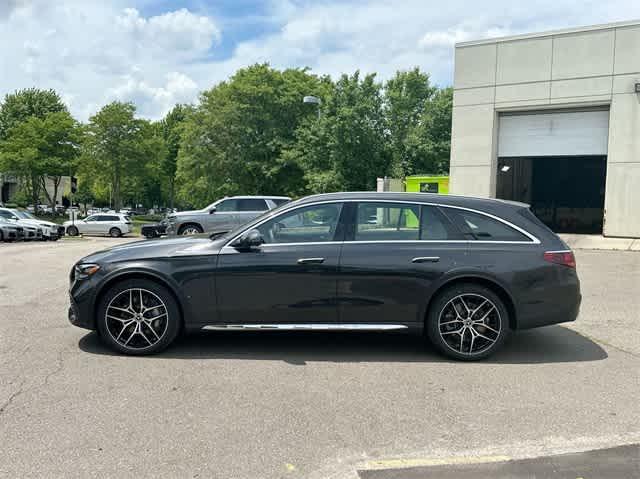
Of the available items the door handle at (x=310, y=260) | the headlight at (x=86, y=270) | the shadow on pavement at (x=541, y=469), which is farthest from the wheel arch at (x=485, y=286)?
the headlight at (x=86, y=270)

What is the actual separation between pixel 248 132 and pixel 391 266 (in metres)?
38.6

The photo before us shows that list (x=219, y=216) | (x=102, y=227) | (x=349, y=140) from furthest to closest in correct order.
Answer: (x=349, y=140) → (x=102, y=227) → (x=219, y=216)

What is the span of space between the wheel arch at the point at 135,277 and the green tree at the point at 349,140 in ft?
96.3

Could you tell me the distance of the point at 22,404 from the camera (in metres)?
4.15

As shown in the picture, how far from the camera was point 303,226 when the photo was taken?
550 centimetres

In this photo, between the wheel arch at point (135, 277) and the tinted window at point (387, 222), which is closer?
the wheel arch at point (135, 277)

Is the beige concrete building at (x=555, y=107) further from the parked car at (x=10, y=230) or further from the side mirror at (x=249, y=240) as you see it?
the parked car at (x=10, y=230)

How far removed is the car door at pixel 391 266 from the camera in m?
5.32

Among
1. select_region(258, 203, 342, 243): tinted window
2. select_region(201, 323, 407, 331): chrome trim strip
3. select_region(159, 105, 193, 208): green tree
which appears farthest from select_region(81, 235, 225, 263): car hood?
select_region(159, 105, 193, 208): green tree

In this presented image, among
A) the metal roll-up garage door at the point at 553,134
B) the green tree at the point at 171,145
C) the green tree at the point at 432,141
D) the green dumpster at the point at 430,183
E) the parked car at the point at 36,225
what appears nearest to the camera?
the metal roll-up garage door at the point at 553,134

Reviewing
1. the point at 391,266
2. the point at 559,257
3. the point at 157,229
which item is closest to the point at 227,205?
the point at 157,229

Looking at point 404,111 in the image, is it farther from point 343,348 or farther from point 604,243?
point 343,348

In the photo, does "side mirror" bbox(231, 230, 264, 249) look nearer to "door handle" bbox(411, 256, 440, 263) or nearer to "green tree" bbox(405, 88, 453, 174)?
"door handle" bbox(411, 256, 440, 263)

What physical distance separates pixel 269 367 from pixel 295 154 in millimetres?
34969
